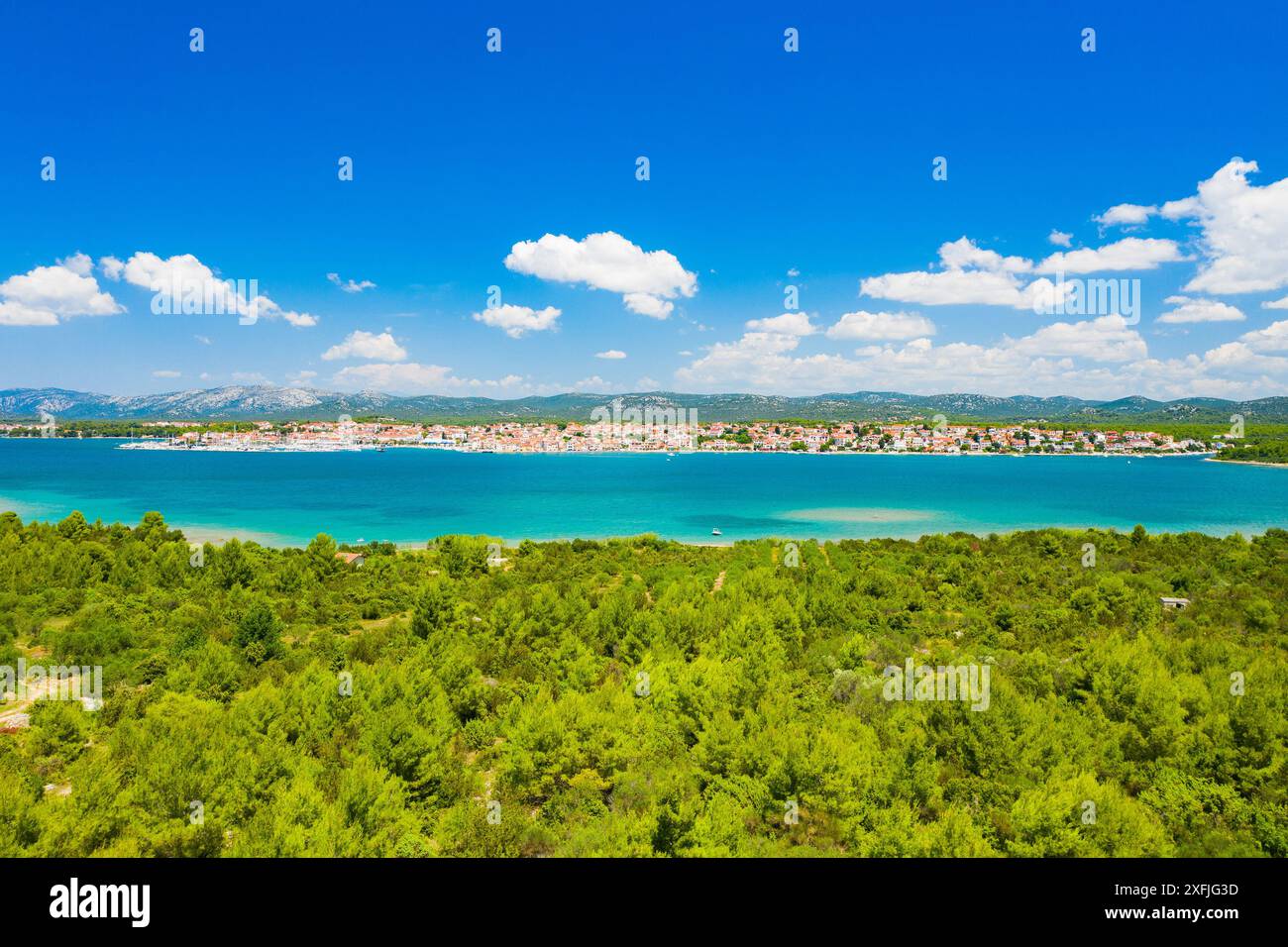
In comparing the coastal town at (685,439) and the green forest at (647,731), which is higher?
the coastal town at (685,439)

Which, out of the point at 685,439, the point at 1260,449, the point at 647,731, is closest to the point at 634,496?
the point at 647,731

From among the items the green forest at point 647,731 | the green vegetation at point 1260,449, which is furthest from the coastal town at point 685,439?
the green forest at point 647,731

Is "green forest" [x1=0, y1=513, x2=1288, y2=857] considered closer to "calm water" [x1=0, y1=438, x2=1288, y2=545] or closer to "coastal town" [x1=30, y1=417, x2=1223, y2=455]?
"calm water" [x1=0, y1=438, x2=1288, y2=545]

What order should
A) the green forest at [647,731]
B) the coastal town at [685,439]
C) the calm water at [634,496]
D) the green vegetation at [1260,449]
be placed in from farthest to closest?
the coastal town at [685,439]
the green vegetation at [1260,449]
the calm water at [634,496]
the green forest at [647,731]

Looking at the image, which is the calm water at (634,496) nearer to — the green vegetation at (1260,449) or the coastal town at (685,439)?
the green vegetation at (1260,449)

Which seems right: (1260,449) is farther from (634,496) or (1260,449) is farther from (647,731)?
(647,731)
